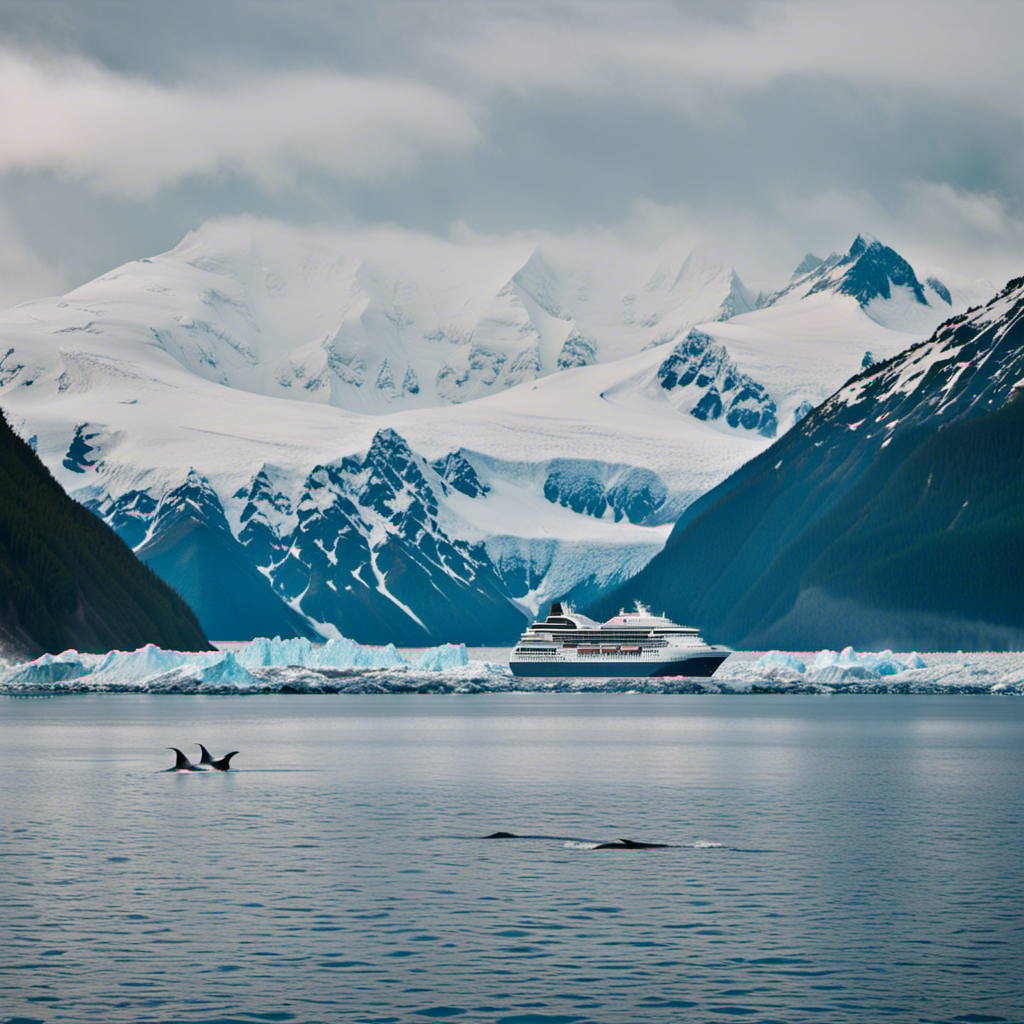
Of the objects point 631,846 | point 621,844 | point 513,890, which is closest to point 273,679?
point 621,844

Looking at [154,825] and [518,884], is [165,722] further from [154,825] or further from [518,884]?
[518,884]

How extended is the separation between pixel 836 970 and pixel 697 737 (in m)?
79.3

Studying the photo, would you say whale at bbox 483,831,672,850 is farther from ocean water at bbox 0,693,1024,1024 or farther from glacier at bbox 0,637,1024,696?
glacier at bbox 0,637,1024,696

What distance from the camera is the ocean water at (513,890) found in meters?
31.8

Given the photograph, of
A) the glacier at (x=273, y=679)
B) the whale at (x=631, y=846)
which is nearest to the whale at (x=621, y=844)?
the whale at (x=631, y=846)

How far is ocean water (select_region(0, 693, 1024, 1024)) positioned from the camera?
3175 centimetres

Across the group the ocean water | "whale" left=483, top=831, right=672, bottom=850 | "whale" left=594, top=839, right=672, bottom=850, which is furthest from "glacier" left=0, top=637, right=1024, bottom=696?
"whale" left=594, top=839, right=672, bottom=850

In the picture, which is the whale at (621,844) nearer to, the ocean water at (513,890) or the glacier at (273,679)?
the ocean water at (513,890)

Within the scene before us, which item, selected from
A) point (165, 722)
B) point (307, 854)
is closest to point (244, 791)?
point (307, 854)

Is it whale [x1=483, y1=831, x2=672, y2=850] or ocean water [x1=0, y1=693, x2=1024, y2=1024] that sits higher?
whale [x1=483, y1=831, x2=672, y2=850]

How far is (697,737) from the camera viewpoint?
113 meters

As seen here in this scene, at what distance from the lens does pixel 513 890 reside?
43438mm

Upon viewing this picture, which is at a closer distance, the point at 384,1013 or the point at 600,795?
the point at 384,1013

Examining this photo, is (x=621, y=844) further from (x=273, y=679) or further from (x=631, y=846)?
(x=273, y=679)
